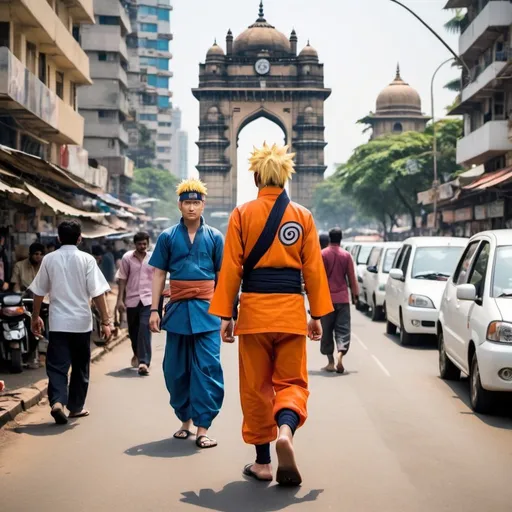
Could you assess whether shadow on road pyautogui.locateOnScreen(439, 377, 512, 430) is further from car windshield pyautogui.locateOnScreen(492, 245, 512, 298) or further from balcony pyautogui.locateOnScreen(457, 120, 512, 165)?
balcony pyautogui.locateOnScreen(457, 120, 512, 165)

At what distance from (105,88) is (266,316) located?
54306 mm

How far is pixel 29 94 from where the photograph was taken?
24766 mm

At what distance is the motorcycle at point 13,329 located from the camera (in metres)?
10.7

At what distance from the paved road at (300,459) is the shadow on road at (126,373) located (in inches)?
47.7

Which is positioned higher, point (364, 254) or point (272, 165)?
point (272, 165)

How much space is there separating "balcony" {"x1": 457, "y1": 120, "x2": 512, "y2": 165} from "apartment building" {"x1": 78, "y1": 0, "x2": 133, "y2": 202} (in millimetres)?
24256

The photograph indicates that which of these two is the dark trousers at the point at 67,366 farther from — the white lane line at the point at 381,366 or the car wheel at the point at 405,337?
the car wheel at the point at 405,337

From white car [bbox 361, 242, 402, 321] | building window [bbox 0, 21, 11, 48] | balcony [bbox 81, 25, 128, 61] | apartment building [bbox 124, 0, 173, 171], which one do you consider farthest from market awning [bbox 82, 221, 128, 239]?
Answer: apartment building [bbox 124, 0, 173, 171]

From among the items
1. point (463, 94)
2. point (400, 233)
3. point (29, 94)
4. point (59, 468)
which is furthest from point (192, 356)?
point (400, 233)

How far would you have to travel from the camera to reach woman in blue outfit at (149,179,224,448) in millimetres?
7336

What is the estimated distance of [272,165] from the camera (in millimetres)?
6219

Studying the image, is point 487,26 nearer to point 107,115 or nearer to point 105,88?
point 105,88

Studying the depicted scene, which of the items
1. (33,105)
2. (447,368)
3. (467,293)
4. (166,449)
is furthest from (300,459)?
(33,105)

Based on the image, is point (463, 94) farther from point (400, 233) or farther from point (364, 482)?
point (364, 482)
